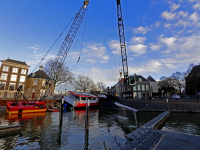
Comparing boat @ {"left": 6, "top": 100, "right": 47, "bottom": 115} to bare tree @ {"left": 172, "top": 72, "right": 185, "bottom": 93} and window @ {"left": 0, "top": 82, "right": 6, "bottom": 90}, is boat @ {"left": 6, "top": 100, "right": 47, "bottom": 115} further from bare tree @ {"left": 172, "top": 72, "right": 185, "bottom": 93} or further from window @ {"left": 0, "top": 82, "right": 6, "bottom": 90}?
bare tree @ {"left": 172, "top": 72, "right": 185, "bottom": 93}

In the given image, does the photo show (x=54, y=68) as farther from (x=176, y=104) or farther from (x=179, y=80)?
(x=179, y=80)

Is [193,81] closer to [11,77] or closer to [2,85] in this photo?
[11,77]

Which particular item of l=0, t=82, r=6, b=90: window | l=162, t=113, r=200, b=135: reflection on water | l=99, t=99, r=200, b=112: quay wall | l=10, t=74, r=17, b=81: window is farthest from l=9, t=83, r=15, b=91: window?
l=162, t=113, r=200, b=135: reflection on water

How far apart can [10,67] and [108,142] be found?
54714 mm

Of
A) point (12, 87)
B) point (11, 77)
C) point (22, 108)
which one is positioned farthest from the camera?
point (11, 77)

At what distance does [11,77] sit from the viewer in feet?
159

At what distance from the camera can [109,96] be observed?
128ft

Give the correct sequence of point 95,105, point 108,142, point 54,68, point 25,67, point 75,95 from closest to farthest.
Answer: point 108,142
point 75,95
point 95,105
point 54,68
point 25,67

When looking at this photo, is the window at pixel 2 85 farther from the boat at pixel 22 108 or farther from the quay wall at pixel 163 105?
the quay wall at pixel 163 105

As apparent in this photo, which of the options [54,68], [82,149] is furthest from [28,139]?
[54,68]

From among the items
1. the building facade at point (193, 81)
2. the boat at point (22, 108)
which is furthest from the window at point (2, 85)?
the building facade at point (193, 81)

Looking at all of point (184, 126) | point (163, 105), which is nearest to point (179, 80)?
point (163, 105)

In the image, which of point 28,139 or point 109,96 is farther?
point 109,96

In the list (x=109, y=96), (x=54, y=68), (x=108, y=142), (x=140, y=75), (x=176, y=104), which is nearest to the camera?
(x=108, y=142)
